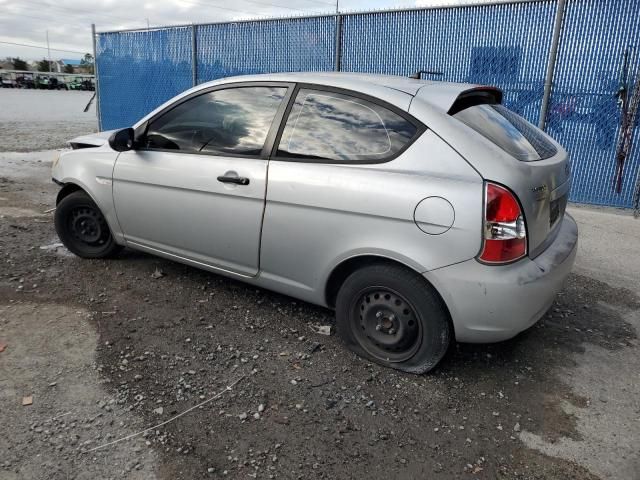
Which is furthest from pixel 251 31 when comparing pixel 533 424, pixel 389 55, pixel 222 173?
pixel 533 424

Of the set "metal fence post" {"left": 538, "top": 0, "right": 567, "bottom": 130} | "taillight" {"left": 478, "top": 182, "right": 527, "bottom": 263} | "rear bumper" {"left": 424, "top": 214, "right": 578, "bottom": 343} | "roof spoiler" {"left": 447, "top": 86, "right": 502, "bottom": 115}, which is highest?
"metal fence post" {"left": 538, "top": 0, "right": 567, "bottom": 130}

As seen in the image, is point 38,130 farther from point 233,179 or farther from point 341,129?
point 341,129

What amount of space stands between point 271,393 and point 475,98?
221 cm

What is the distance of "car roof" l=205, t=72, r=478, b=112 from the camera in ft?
9.82

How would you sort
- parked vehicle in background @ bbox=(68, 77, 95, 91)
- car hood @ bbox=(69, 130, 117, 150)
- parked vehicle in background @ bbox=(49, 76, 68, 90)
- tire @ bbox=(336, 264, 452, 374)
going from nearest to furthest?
tire @ bbox=(336, 264, 452, 374), car hood @ bbox=(69, 130, 117, 150), parked vehicle in background @ bbox=(49, 76, 68, 90), parked vehicle in background @ bbox=(68, 77, 95, 91)

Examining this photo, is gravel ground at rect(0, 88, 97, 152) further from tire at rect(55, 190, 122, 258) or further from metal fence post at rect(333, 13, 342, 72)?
tire at rect(55, 190, 122, 258)

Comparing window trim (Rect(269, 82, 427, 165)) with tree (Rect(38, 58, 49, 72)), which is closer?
window trim (Rect(269, 82, 427, 165))

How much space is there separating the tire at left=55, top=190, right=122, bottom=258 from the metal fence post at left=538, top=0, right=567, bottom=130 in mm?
5745

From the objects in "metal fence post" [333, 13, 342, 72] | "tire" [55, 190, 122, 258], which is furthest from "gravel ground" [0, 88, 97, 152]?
"tire" [55, 190, 122, 258]

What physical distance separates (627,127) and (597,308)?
3701 mm

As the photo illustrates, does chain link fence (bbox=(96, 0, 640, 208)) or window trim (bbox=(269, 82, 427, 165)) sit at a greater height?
chain link fence (bbox=(96, 0, 640, 208))

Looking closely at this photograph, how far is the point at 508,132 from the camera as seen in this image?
10.1 feet

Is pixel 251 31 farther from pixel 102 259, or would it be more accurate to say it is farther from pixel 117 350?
pixel 117 350

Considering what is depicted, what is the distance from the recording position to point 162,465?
2311 mm
